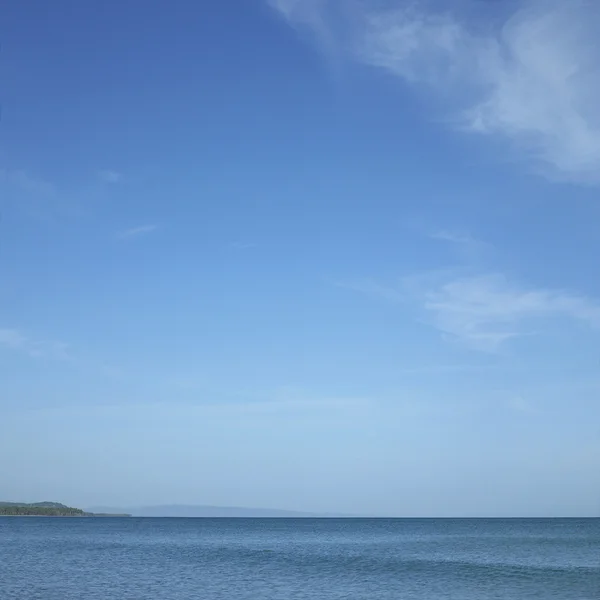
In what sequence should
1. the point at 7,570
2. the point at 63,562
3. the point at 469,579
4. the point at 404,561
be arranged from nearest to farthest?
the point at 469,579
the point at 7,570
the point at 63,562
the point at 404,561

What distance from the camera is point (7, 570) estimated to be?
48.2m

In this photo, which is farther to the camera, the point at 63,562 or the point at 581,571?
the point at 63,562

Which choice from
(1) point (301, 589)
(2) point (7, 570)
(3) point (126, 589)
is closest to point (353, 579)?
(1) point (301, 589)

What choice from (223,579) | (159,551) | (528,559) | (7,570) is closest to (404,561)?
→ (528,559)

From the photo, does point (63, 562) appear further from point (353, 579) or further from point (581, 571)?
point (581, 571)

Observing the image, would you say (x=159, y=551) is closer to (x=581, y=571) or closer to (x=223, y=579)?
(x=223, y=579)

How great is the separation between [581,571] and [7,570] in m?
38.6

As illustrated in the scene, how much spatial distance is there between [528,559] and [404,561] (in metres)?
11.0

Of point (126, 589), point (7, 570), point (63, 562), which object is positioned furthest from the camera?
point (63, 562)

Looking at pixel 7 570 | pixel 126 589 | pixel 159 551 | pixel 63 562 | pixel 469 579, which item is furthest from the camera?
pixel 159 551

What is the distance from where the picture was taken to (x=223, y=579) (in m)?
44.9

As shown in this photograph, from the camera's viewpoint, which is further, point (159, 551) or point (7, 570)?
point (159, 551)

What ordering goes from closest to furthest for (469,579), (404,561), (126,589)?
(126,589)
(469,579)
(404,561)

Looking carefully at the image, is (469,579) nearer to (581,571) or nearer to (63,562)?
(581,571)
